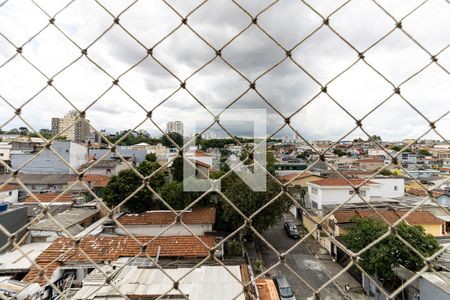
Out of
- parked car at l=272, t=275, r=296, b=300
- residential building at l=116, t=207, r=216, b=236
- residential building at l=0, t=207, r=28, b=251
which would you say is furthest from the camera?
residential building at l=116, t=207, r=216, b=236

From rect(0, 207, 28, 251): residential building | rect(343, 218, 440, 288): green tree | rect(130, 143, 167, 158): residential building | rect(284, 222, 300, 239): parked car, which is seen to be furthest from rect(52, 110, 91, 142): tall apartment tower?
rect(130, 143, 167, 158): residential building

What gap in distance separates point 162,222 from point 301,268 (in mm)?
3735

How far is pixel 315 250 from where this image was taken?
8.27 meters

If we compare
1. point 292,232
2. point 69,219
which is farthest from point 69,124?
point 292,232

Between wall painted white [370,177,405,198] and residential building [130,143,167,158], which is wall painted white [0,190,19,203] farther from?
wall painted white [370,177,405,198]

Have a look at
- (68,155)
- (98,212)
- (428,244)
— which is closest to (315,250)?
(428,244)

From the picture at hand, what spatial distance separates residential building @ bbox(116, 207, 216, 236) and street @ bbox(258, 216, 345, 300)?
1710 millimetres

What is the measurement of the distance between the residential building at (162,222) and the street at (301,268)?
1.71m

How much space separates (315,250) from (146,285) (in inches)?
244

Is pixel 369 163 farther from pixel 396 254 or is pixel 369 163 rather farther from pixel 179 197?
pixel 396 254

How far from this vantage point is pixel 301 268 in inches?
279

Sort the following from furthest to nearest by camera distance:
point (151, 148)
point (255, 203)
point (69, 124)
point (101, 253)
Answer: point (151, 148)
point (255, 203)
point (101, 253)
point (69, 124)

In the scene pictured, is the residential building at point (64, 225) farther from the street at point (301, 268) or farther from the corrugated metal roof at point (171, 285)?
the street at point (301, 268)

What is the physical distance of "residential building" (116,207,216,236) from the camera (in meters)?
7.82
